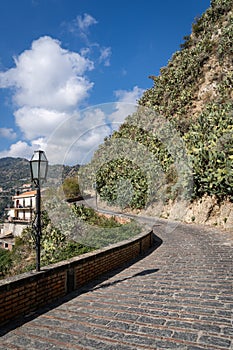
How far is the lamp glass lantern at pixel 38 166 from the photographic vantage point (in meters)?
4.60

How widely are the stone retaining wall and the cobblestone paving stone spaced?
0.21 metres

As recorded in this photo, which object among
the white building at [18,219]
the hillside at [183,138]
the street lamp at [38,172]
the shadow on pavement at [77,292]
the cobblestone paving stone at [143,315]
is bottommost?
the white building at [18,219]

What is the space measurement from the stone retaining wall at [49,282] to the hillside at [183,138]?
7783mm

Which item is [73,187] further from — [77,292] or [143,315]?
[143,315]

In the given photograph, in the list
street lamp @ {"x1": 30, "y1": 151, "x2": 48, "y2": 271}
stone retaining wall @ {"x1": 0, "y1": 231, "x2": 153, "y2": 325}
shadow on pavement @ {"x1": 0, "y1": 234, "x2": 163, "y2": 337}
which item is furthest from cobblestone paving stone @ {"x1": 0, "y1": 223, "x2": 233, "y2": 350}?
street lamp @ {"x1": 30, "y1": 151, "x2": 48, "y2": 271}

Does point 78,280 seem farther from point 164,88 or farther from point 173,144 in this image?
point 164,88

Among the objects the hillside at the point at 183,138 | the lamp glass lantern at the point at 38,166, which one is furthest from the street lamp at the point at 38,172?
the hillside at the point at 183,138

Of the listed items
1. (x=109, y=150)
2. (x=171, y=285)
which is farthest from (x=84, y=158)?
(x=109, y=150)

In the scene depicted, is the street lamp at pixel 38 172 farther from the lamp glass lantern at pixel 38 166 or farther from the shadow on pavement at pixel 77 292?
the shadow on pavement at pixel 77 292

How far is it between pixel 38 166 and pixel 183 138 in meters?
15.4

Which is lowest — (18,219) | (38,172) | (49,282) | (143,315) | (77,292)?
(18,219)

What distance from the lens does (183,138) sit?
61.5 ft

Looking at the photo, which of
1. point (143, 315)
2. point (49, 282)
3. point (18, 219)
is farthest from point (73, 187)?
point (18, 219)

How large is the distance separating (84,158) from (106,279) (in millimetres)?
7054
